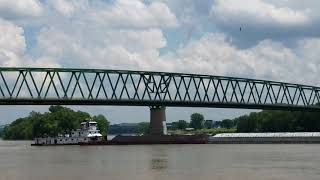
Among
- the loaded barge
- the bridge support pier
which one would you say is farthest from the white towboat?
the bridge support pier

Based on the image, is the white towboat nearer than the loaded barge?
No

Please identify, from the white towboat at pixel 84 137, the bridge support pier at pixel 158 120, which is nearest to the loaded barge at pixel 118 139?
the white towboat at pixel 84 137

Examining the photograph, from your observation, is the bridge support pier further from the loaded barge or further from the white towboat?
the white towboat

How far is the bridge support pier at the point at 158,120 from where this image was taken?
165 metres

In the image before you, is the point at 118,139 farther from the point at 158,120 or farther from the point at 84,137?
the point at 158,120

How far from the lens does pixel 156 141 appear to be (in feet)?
541

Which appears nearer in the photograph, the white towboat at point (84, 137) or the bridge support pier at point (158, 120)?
the bridge support pier at point (158, 120)

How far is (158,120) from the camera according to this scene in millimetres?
167625

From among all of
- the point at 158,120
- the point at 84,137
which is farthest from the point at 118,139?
the point at 158,120

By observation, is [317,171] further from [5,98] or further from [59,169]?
[5,98]

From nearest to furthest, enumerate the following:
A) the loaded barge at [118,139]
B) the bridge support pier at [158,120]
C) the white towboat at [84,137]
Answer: the loaded barge at [118,139], the bridge support pier at [158,120], the white towboat at [84,137]

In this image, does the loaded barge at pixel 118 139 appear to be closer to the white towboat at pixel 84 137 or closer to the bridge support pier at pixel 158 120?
the white towboat at pixel 84 137

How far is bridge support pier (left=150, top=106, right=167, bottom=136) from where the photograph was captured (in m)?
165

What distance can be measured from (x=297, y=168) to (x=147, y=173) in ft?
45.9
